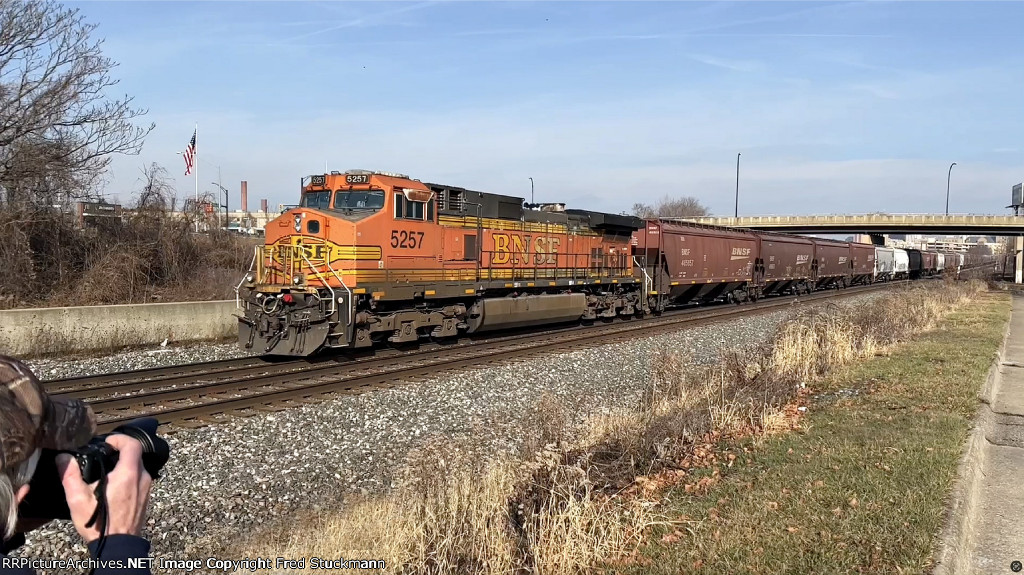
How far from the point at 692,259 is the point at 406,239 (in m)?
14.7

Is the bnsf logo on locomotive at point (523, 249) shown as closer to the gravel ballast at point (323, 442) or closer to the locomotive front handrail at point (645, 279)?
Answer: the gravel ballast at point (323, 442)

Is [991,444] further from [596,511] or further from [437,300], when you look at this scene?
[437,300]

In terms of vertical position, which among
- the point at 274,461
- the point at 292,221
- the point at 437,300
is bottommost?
the point at 274,461

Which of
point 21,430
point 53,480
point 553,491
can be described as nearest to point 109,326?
point 553,491

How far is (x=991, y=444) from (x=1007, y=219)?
2912 inches

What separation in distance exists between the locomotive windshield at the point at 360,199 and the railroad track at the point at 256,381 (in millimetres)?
3051

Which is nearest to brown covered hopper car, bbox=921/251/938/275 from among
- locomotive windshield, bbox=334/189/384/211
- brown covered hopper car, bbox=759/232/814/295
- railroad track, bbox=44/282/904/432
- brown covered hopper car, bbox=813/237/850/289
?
brown covered hopper car, bbox=813/237/850/289

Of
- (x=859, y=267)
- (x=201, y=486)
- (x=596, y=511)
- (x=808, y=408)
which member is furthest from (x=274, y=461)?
(x=859, y=267)

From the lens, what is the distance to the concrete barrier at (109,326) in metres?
14.2

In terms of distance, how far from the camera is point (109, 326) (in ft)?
50.6

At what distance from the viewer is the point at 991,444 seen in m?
8.16

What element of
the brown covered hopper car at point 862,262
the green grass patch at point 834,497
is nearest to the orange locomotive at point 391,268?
the green grass patch at point 834,497

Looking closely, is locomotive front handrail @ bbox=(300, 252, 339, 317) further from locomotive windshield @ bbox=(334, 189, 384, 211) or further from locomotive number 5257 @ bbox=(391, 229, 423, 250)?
locomotive number 5257 @ bbox=(391, 229, 423, 250)

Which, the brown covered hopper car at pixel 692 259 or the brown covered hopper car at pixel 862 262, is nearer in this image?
the brown covered hopper car at pixel 692 259
